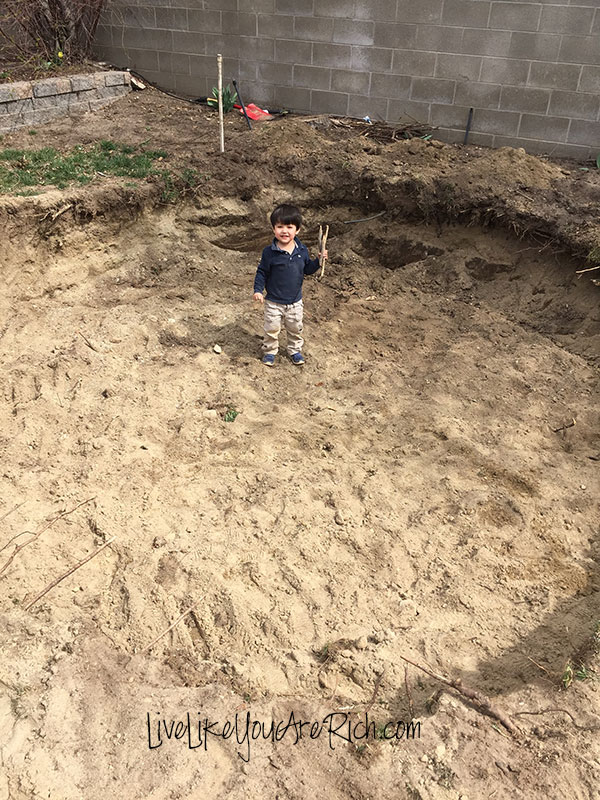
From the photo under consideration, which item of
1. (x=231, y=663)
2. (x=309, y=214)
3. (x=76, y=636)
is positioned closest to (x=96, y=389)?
(x=76, y=636)

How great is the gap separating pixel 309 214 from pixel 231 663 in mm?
5069

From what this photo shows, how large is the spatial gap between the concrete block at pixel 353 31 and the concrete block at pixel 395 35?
0.25 feet

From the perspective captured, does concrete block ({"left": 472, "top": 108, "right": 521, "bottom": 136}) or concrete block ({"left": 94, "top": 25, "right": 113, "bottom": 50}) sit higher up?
concrete block ({"left": 94, "top": 25, "right": 113, "bottom": 50})

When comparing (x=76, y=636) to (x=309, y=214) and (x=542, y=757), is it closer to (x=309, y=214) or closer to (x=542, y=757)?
(x=542, y=757)

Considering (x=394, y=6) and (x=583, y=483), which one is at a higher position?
(x=394, y=6)

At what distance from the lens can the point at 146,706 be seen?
2.59 metres

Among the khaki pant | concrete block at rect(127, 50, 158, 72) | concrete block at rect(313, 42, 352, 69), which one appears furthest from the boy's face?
concrete block at rect(127, 50, 158, 72)

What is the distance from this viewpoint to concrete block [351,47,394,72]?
7.53 meters

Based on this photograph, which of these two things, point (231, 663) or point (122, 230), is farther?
point (122, 230)

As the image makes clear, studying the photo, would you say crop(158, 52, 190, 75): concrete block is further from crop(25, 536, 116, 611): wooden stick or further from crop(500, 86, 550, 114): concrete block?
crop(25, 536, 116, 611): wooden stick

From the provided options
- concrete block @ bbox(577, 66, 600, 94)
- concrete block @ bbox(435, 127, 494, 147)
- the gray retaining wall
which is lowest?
concrete block @ bbox(435, 127, 494, 147)

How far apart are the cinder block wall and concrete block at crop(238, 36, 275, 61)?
0.04 feet

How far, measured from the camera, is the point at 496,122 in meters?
7.29

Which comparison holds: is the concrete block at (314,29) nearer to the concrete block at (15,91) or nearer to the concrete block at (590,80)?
the concrete block at (590,80)
